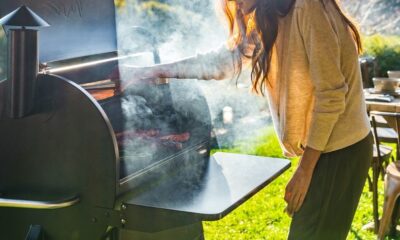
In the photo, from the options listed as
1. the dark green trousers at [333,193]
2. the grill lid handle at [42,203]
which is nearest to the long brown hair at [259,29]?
the dark green trousers at [333,193]

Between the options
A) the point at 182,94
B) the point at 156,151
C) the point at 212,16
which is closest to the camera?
the point at 156,151

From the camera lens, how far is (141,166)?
2.00m

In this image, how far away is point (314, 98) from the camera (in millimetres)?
1826

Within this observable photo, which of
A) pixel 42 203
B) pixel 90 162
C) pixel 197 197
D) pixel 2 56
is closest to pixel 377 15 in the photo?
pixel 2 56

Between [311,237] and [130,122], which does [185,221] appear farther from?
[130,122]

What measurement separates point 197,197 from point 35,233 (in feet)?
2.18

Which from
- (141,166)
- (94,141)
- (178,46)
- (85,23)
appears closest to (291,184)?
(141,166)

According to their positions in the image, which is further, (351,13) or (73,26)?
(351,13)

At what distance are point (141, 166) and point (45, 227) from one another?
454 millimetres

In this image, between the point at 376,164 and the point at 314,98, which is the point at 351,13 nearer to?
the point at 376,164

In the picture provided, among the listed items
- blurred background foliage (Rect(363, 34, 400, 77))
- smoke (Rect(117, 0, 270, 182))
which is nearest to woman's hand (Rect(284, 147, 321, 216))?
smoke (Rect(117, 0, 270, 182))

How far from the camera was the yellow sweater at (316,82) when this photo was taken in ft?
5.64

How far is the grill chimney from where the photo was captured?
5.98 ft

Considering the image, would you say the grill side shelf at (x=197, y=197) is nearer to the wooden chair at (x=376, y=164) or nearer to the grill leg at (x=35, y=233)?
the grill leg at (x=35, y=233)
